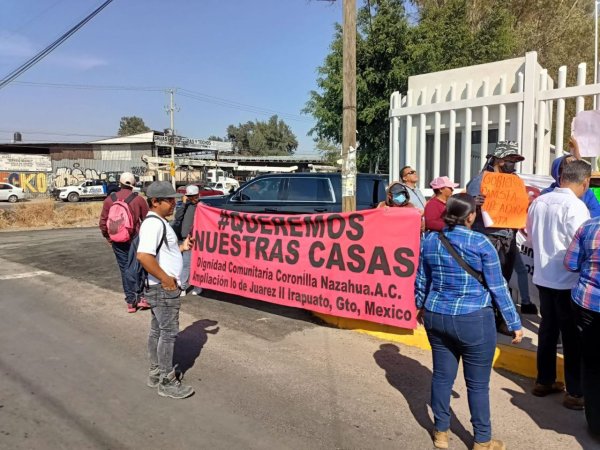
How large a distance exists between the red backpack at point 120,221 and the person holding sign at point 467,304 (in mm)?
4441

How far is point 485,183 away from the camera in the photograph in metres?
4.97

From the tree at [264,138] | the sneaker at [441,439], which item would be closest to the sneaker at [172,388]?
the sneaker at [441,439]

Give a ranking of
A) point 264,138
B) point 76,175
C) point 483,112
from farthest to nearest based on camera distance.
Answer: point 264,138
point 76,175
point 483,112

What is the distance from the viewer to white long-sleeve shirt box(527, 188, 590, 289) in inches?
142

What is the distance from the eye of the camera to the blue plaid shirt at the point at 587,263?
10.0 ft

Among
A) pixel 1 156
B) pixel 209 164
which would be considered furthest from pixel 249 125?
pixel 1 156

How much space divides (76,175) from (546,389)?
5001 cm

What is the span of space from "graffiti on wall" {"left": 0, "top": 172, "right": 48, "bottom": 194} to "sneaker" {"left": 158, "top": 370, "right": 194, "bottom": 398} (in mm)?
46337

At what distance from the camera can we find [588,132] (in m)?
5.16

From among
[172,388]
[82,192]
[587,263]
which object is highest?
[587,263]

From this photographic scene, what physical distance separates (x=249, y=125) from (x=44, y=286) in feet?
353

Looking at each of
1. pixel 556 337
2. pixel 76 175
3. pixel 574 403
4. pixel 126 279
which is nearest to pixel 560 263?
pixel 556 337

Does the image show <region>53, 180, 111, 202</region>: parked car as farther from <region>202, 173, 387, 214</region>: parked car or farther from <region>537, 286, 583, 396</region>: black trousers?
<region>537, 286, 583, 396</region>: black trousers

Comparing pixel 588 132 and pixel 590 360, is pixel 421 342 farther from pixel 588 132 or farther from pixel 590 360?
pixel 588 132
